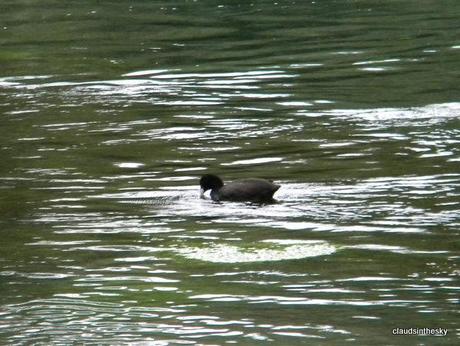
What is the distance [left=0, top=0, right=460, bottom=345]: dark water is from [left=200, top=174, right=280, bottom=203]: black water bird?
12cm

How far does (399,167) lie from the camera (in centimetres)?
1541

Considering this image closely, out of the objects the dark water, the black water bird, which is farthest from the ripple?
the black water bird

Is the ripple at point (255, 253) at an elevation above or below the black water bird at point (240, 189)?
below

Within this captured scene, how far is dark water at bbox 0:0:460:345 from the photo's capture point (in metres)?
10.0

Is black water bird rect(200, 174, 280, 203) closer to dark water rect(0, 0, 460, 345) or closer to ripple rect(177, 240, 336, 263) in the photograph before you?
dark water rect(0, 0, 460, 345)

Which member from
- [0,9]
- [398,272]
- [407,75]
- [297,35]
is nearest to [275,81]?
[407,75]

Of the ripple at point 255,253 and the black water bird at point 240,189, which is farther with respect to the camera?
the black water bird at point 240,189

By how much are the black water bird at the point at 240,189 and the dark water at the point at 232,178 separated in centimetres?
12

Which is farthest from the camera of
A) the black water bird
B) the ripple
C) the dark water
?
the black water bird

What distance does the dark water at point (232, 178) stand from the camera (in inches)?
395

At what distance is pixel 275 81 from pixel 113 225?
9694 millimetres

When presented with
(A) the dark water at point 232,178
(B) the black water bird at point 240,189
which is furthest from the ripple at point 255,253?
(B) the black water bird at point 240,189

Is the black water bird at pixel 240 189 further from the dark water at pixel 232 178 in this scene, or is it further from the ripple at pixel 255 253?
the ripple at pixel 255 253

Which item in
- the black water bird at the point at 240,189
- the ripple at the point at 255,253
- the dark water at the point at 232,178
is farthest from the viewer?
the black water bird at the point at 240,189
